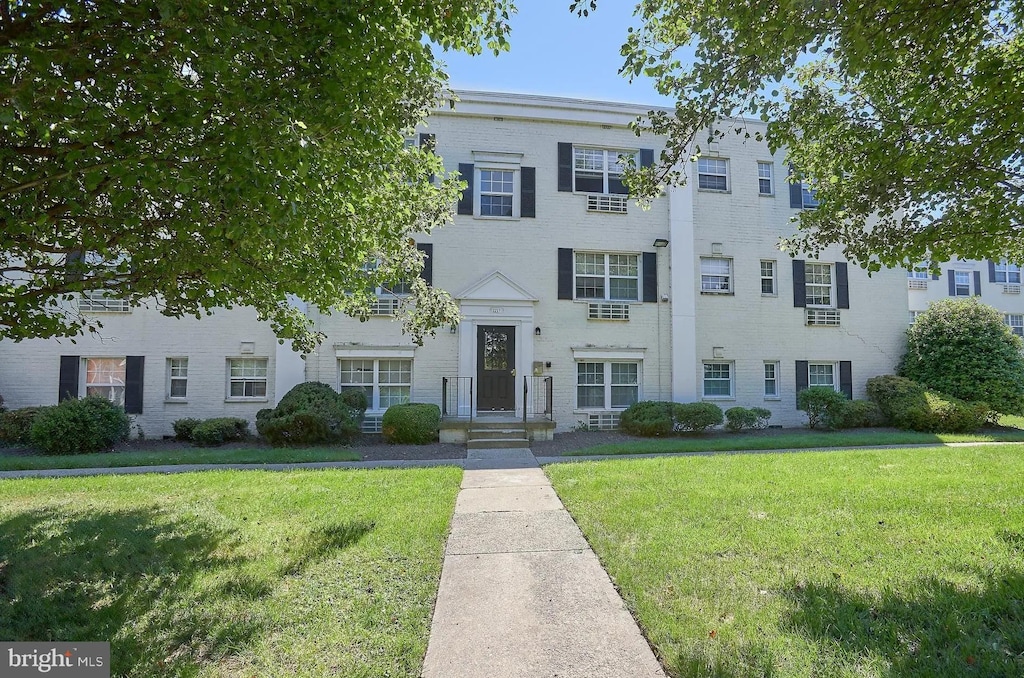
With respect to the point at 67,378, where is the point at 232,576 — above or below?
below

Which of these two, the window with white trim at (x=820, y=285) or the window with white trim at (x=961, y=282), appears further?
the window with white trim at (x=961, y=282)

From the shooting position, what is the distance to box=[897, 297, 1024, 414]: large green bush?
13875mm

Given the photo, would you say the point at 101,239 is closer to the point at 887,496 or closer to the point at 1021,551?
the point at 1021,551

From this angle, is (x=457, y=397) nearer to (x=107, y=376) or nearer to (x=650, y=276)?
(x=650, y=276)

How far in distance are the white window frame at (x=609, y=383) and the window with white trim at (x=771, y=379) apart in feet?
12.4

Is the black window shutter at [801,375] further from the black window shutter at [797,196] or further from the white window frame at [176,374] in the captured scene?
the white window frame at [176,374]

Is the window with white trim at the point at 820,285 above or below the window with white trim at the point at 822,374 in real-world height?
above

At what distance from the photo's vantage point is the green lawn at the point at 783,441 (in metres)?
10.9

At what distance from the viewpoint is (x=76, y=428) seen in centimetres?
1112

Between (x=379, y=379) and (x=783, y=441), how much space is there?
9654 millimetres

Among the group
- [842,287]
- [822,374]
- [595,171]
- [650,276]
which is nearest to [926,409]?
[822,374]

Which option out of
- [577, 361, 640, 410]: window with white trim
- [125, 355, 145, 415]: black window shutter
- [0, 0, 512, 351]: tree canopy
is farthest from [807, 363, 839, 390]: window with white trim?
[125, 355, 145, 415]: black window shutter

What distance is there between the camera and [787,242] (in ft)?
26.5

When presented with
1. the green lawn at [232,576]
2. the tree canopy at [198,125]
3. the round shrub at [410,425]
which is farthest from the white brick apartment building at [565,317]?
the tree canopy at [198,125]
